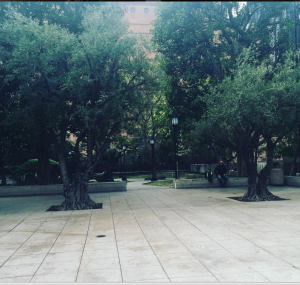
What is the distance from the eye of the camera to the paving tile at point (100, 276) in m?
4.54

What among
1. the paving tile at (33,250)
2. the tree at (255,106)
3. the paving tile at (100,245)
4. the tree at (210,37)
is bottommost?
the paving tile at (33,250)

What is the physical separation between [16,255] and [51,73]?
738 centimetres

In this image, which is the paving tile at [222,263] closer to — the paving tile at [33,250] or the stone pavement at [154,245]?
the stone pavement at [154,245]

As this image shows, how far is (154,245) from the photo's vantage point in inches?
254

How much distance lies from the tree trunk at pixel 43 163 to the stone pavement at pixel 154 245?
25.0ft

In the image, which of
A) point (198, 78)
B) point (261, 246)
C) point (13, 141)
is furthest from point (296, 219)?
point (13, 141)

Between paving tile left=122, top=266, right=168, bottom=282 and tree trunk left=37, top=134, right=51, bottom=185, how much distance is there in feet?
47.9

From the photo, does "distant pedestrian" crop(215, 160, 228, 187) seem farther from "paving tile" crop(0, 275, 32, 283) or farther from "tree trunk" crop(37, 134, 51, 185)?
"paving tile" crop(0, 275, 32, 283)

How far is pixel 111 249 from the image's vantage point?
20.5 ft

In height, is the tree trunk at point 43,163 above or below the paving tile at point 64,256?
above

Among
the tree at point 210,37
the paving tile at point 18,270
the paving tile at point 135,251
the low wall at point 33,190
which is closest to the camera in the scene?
the paving tile at point 18,270

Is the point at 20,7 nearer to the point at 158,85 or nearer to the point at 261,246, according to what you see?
the point at 158,85

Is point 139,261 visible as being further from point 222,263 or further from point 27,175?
point 27,175

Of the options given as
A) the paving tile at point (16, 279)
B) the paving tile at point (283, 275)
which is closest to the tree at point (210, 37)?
the paving tile at point (283, 275)
